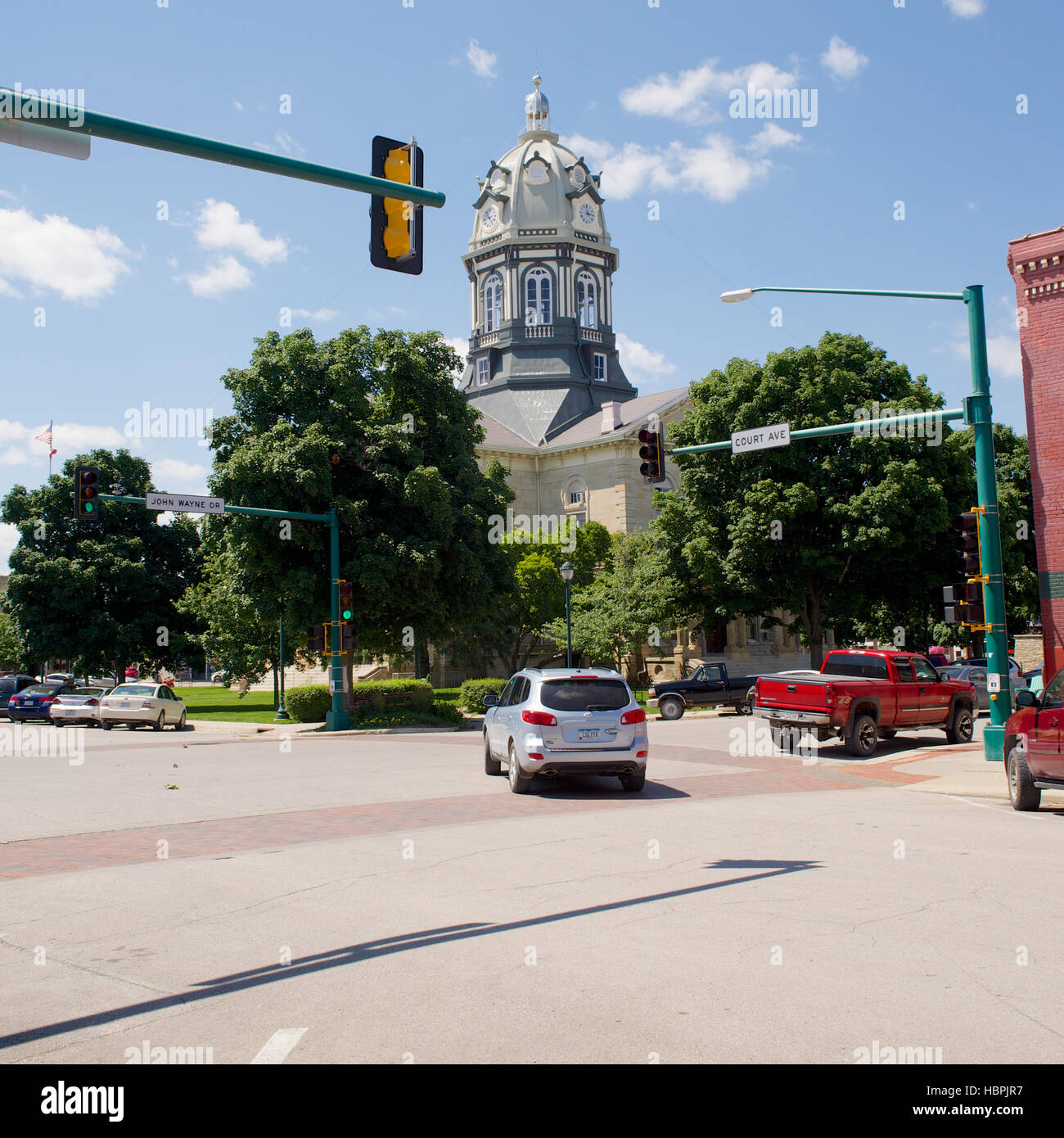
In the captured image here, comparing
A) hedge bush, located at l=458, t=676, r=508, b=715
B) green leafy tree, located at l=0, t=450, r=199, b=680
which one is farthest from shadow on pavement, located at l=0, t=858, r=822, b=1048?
green leafy tree, located at l=0, t=450, r=199, b=680

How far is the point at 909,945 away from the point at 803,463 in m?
33.5

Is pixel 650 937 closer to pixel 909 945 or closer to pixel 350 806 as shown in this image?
pixel 909 945

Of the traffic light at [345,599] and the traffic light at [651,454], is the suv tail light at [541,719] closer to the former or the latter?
the traffic light at [651,454]

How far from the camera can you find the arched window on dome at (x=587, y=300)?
75.2 meters

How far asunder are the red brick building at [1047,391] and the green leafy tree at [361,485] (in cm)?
1581

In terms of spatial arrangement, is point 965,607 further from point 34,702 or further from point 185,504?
point 34,702

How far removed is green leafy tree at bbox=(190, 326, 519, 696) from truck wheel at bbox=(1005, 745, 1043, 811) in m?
20.4

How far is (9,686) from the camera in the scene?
3884cm

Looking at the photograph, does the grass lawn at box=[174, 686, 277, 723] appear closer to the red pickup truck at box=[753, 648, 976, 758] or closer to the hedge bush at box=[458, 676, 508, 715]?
the hedge bush at box=[458, 676, 508, 715]

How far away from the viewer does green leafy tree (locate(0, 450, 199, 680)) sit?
5206 centimetres

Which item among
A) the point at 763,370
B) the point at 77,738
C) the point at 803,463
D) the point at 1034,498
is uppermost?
the point at 763,370

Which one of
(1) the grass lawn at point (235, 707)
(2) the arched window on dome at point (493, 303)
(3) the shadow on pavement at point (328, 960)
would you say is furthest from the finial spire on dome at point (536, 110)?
(3) the shadow on pavement at point (328, 960)

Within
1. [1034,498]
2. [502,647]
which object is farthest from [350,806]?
[502,647]
